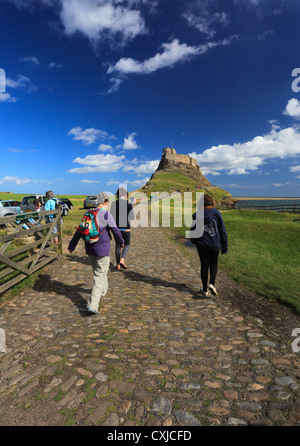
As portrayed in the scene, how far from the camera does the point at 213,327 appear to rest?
171 inches

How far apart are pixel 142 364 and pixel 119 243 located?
2.77 m

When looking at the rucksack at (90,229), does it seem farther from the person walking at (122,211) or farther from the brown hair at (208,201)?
the brown hair at (208,201)

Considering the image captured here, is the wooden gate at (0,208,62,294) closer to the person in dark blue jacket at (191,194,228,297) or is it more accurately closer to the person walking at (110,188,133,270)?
the person walking at (110,188,133,270)

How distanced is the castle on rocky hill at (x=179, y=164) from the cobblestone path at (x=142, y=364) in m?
165

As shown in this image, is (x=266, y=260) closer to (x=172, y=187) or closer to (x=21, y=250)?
(x=21, y=250)

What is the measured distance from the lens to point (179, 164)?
176375 millimetres

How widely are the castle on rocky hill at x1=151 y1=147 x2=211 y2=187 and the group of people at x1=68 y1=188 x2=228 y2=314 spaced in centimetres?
16390

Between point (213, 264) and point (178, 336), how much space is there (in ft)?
7.31

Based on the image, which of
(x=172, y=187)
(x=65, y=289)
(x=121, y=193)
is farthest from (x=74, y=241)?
(x=172, y=187)

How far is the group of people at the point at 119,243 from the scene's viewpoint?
15.6 feet

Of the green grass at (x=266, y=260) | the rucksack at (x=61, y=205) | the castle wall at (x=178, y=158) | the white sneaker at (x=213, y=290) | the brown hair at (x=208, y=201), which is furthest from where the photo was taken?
the castle wall at (x=178, y=158)

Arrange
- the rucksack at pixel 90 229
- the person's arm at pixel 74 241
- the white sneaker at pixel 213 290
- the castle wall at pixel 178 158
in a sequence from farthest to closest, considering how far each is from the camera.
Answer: the castle wall at pixel 178 158, the white sneaker at pixel 213 290, the person's arm at pixel 74 241, the rucksack at pixel 90 229

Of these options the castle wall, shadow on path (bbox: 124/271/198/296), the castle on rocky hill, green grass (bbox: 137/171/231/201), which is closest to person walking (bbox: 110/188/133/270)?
shadow on path (bbox: 124/271/198/296)

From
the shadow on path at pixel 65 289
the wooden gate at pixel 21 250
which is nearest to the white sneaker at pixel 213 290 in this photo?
the shadow on path at pixel 65 289
